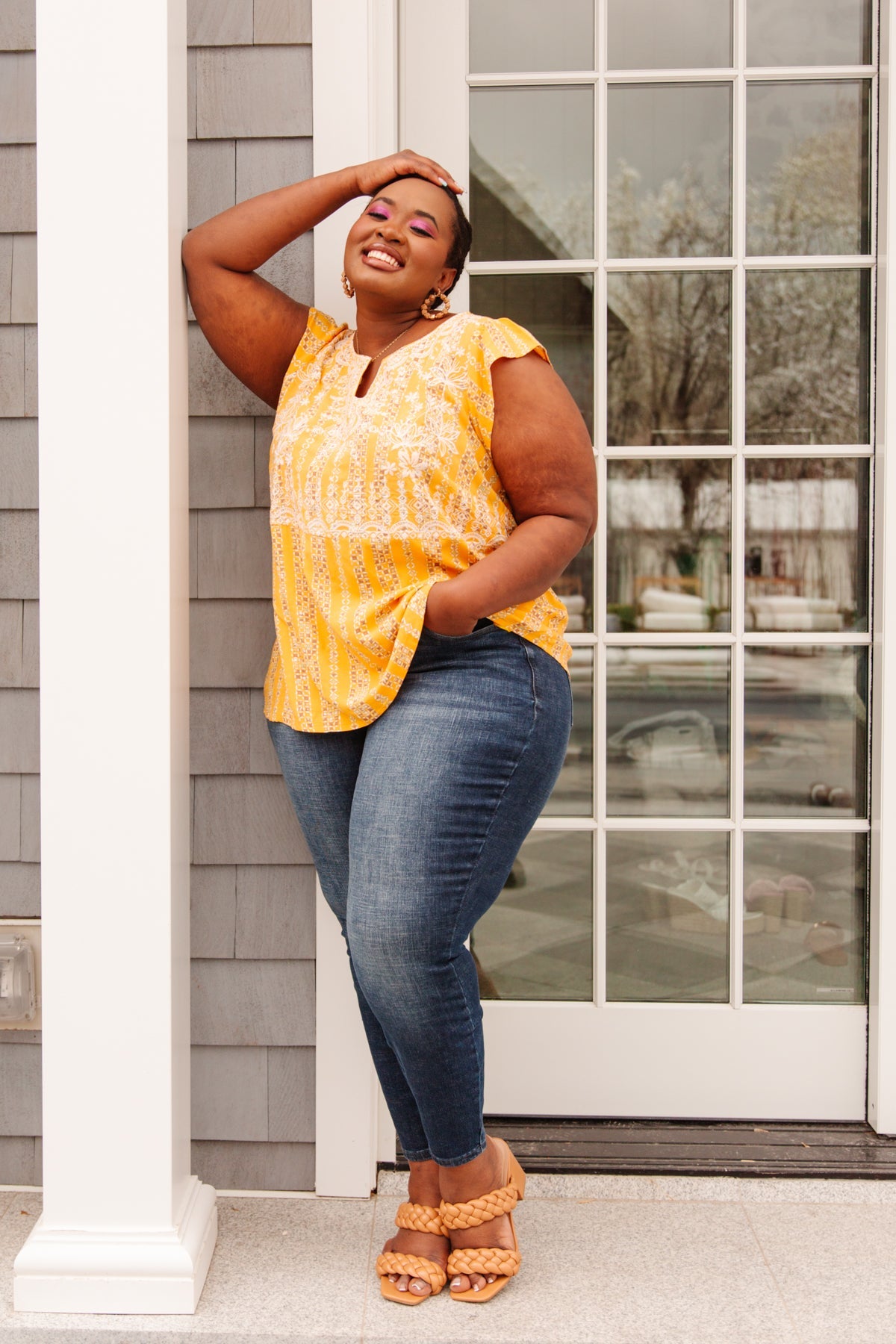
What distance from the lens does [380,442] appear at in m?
1.45

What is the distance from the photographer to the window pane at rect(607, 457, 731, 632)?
6.87 ft

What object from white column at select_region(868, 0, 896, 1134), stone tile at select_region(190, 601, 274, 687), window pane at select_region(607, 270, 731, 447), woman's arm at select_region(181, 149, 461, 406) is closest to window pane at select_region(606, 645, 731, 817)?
white column at select_region(868, 0, 896, 1134)

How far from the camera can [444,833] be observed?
1418 millimetres

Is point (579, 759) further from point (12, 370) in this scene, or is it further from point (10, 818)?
point (12, 370)

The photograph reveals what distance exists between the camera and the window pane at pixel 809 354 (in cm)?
204

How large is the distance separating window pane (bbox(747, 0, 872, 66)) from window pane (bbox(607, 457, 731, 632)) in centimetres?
78

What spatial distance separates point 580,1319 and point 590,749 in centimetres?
99

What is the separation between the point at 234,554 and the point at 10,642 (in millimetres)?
443

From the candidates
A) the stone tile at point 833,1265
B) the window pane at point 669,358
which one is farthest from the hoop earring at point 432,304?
the stone tile at point 833,1265

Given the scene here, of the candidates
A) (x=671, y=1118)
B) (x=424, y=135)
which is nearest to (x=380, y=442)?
(x=424, y=135)

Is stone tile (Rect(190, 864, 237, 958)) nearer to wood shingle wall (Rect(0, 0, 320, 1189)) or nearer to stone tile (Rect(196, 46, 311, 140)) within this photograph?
wood shingle wall (Rect(0, 0, 320, 1189))

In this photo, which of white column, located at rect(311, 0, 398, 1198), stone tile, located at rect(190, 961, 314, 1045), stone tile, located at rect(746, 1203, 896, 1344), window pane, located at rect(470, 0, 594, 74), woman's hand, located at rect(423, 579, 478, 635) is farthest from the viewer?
window pane, located at rect(470, 0, 594, 74)

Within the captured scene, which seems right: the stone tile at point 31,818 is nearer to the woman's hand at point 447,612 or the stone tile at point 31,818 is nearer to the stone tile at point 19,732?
the stone tile at point 19,732

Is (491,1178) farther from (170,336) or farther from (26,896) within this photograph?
(170,336)
